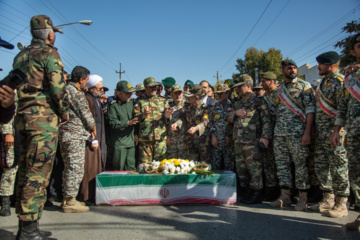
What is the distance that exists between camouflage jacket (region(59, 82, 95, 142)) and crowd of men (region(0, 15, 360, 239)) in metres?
0.02

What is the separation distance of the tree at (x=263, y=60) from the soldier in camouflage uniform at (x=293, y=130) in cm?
2596

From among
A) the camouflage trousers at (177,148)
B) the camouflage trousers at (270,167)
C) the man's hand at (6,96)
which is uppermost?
the man's hand at (6,96)

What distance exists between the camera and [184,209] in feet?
13.5

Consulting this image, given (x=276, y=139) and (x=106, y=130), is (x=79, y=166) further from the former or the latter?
(x=276, y=139)

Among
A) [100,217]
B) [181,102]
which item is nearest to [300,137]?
[181,102]

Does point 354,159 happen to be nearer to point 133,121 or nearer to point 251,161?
point 251,161

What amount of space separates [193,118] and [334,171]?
103 inches

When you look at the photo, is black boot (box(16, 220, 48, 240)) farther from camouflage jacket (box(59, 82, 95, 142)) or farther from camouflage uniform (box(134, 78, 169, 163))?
camouflage uniform (box(134, 78, 169, 163))

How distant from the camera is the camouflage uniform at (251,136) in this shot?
4.50 meters

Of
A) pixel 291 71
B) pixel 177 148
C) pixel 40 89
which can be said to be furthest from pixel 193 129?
pixel 40 89

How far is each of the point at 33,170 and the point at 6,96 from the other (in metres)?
0.89

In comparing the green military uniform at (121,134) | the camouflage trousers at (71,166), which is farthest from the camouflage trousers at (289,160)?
the camouflage trousers at (71,166)

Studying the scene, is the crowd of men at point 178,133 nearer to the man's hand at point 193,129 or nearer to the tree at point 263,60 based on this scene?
the man's hand at point 193,129

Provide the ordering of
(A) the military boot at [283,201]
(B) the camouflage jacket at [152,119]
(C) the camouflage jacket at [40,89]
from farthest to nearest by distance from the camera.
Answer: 1. (B) the camouflage jacket at [152,119]
2. (A) the military boot at [283,201]
3. (C) the camouflage jacket at [40,89]
